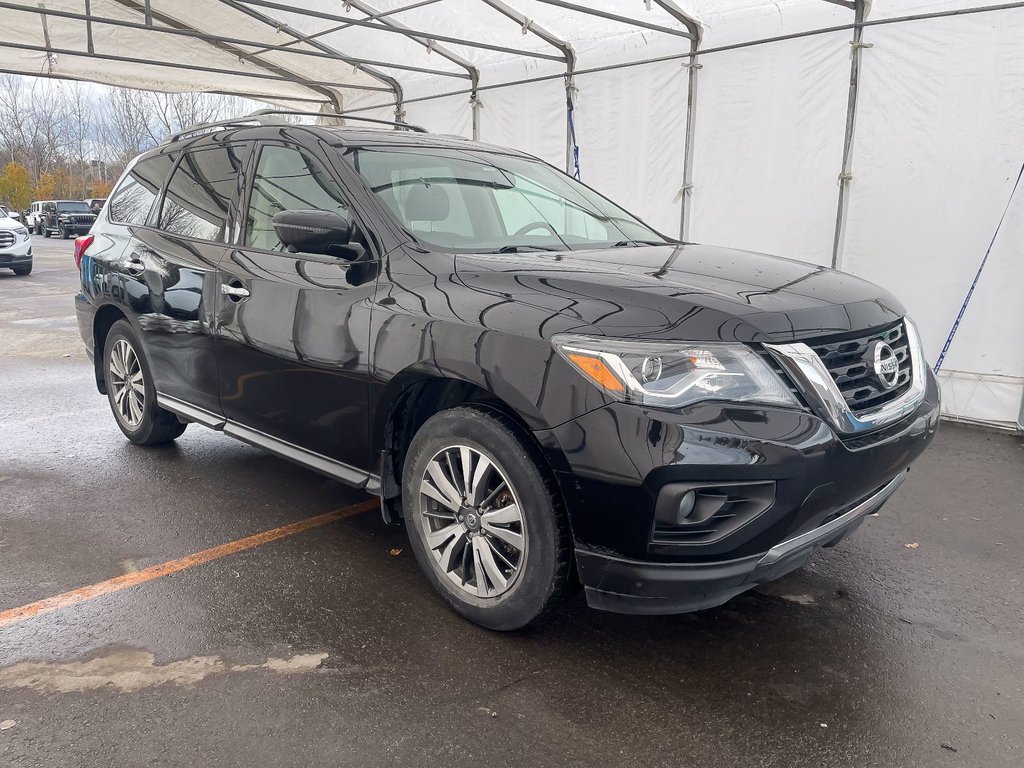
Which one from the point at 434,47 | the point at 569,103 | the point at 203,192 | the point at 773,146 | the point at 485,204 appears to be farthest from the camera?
the point at 434,47

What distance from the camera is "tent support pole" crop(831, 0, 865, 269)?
6.22 meters

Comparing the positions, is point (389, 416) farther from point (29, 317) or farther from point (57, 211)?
point (57, 211)

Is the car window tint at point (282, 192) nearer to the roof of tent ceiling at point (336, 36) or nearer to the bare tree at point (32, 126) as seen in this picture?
the roof of tent ceiling at point (336, 36)

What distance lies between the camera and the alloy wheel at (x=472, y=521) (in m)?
2.71

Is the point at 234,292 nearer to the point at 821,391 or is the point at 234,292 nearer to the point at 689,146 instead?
the point at 821,391

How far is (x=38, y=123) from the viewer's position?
6456 cm

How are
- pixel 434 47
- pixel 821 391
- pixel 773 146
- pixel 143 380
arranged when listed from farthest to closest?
1. pixel 434 47
2. pixel 773 146
3. pixel 143 380
4. pixel 821 391

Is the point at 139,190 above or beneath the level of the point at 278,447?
above

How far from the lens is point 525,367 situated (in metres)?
2.52

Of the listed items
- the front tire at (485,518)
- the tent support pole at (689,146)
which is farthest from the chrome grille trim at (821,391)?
the tent support pole at (689,146)

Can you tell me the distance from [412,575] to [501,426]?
1.05 m

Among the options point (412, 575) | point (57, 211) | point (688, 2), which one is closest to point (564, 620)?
point (412, 575)

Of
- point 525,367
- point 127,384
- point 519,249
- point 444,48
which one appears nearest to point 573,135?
point 444,48

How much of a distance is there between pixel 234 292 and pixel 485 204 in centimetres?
120
